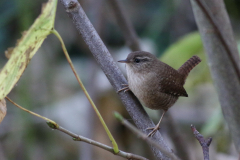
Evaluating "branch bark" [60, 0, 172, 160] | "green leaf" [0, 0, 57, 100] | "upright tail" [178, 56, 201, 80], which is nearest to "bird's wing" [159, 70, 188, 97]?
"upright tail" [178, 56, 201, 80]

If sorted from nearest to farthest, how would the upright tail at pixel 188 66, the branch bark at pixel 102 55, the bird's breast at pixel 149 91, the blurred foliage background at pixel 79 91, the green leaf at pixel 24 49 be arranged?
the green leaf at pixel 24 49 < the branch bark at pixel 102 55 < the bird's breast at pixel 149 91 < the upright tail at pixel 188 66 < the blurred foliage background at pixel 79 91

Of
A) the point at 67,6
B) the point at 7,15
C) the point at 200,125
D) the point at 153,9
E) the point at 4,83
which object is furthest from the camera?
the point at 153,9

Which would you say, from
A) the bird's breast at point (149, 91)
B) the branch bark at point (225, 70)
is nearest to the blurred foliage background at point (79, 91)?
the bird's breast at point (149, 91)

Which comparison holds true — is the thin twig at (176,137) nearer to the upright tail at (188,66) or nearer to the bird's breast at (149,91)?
the bird's breast at (149,91)

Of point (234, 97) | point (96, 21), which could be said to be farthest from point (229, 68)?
point (96, 21)

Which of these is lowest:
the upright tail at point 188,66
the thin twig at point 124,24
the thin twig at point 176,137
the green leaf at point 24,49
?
the thin twig at point 176,137

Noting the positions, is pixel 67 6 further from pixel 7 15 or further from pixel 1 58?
pixel 1 58
